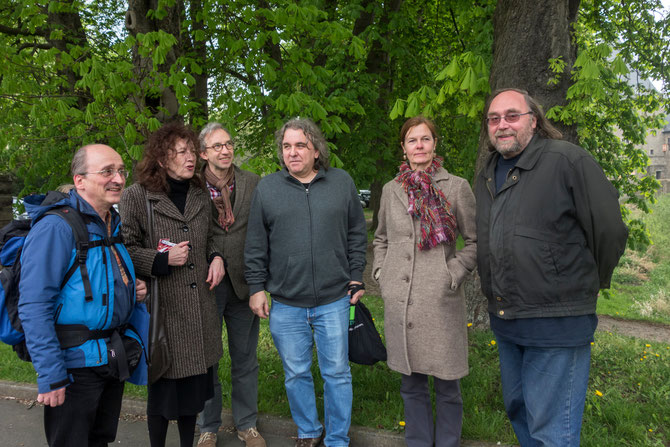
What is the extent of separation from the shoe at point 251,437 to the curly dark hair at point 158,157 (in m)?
1.85

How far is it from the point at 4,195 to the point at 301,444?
849 centimetres

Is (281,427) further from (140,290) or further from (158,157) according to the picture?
(158,157)

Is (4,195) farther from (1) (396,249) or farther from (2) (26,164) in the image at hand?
(1) (396,249)

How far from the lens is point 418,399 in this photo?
3.07m

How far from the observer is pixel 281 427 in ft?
12.1

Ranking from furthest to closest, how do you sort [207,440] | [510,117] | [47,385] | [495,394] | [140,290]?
[495,394] < [207,440] < [140,290] < [510,117] < [47,385]

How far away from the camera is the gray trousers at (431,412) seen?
2.98 metres

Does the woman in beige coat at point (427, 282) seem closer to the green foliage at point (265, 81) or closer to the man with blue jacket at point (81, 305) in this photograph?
the man with blue jacket at point (81, 305)

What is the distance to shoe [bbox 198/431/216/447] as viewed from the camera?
332 centimetres

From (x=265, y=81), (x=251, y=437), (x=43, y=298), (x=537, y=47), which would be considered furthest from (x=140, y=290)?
(x=537, y=47)

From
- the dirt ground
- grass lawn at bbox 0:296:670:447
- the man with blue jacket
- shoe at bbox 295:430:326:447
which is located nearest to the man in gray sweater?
shoe at bbox 295:430:326:447

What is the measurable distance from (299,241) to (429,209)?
0.84 metres

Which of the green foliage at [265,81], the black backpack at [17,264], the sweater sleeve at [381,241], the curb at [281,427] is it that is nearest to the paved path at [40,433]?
the curb at [281,427]

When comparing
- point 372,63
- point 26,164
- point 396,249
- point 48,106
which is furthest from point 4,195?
point 396,249
